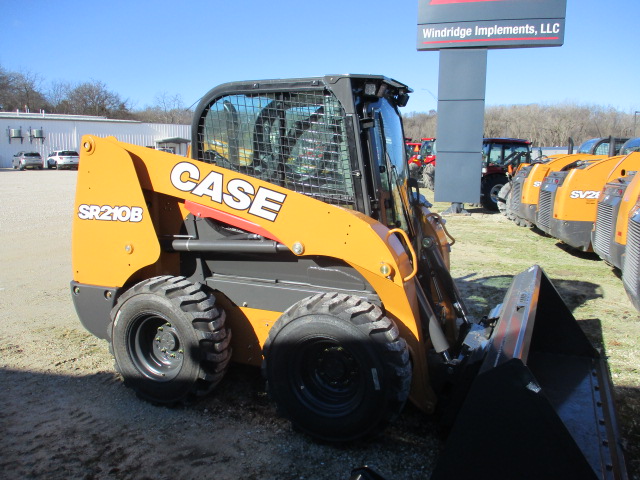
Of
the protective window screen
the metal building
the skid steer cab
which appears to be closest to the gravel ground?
the skid steer cab

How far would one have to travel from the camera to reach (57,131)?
41000mm

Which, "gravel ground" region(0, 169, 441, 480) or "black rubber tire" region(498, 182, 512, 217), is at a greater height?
"black rubber tire" region(498, 182, 512, 217)

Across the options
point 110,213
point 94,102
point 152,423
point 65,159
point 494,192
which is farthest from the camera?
point 94,102

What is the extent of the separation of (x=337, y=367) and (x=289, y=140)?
146 cm

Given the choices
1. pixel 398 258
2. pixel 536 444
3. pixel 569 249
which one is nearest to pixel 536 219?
pixel 569 249

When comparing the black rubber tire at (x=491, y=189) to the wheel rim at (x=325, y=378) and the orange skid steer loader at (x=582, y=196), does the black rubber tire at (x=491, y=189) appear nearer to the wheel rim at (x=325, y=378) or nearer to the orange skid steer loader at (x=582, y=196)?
the orange skid steer loader at (x=582, y=196)

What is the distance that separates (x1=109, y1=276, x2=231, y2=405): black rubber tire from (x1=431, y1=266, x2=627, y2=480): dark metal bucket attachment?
5.55ft

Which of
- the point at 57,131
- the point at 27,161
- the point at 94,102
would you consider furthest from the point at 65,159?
the point at 94,102

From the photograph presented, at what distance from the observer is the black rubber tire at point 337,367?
282 centimetres

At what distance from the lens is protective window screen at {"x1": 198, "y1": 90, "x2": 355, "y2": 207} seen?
325 centimetres

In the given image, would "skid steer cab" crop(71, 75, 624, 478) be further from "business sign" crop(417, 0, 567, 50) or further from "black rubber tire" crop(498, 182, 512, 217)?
"black rubber tire" crop(498, 182, 512, 217)

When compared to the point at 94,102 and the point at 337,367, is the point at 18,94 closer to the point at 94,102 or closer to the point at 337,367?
the point at 94,102

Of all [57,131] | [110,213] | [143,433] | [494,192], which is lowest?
[143,433]

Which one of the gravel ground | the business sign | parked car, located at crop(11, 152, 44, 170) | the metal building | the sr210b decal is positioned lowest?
the gravel ground
